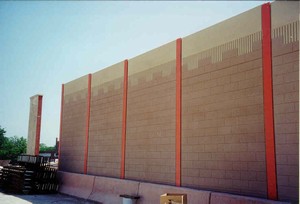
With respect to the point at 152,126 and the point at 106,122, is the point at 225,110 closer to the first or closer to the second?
the point at 152,126

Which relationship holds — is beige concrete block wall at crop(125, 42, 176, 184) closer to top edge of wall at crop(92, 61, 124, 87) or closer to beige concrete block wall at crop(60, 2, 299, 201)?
beige concrete block wall at crop(60, 2, 299, 201)

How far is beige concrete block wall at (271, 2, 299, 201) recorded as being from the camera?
6.57 metres

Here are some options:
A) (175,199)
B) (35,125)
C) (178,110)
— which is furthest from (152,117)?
(35,125)

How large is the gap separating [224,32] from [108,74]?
22.1 feet

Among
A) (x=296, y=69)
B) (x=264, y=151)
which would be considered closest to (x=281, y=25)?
(x=296, y=69)

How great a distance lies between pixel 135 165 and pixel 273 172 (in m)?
5.63

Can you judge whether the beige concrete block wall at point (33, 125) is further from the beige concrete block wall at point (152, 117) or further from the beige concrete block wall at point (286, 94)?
the beige concrete block wall at point (286, 94)

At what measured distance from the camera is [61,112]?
17.9 m

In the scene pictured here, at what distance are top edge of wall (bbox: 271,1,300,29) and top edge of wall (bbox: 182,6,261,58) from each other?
0.40 meters

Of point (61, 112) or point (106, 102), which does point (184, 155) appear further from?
point (61, 112)

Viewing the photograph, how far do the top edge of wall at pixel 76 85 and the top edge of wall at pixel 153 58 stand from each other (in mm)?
4219

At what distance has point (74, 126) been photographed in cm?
1614

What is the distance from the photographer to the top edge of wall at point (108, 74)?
1321 cm

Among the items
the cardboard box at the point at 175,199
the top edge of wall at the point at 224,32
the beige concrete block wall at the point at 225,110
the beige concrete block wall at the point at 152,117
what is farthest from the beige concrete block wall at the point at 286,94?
the beige concrete block wall at the point at 152,117
